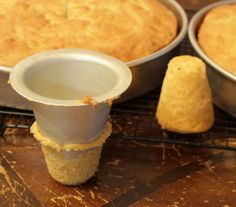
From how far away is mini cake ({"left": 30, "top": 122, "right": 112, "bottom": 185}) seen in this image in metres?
0.81

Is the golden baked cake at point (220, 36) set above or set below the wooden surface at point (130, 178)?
above

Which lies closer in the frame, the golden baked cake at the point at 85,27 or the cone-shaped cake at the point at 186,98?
the cone-shaped cake at the point at 186,98

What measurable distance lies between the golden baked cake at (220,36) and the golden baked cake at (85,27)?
0.09 meters

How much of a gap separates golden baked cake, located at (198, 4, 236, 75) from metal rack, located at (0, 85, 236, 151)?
0.13m

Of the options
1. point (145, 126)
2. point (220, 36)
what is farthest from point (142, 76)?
point (220, 36)

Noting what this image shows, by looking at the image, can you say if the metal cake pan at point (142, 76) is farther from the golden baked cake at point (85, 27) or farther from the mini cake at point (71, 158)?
the mini cake at point (71, 158)

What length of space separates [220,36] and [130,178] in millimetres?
462

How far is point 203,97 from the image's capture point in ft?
3.11

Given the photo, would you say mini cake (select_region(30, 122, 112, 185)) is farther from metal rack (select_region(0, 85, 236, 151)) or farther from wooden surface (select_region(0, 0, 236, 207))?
metal rack (select_region(0, 85, 236, 151))

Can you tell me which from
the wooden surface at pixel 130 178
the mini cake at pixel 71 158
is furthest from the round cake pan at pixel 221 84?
the mini cake at pixel 71 158

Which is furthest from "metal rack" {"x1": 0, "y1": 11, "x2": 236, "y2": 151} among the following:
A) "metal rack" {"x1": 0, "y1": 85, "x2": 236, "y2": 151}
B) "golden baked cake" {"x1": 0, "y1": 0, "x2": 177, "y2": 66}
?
"golden baked cake" {"x1": 0, "y1": 0, "x2": 177, "y2": 66}

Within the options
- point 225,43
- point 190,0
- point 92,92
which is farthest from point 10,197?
point 190,0

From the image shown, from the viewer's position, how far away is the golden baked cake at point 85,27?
1061 millimetres

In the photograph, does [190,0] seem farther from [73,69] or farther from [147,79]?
[73,69]
